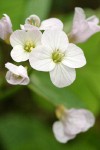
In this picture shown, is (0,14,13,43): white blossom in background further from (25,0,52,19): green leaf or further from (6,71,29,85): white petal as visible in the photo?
(25,0,52,19): green leaf

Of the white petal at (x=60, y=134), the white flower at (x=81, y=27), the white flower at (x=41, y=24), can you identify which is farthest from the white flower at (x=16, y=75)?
the white petal at (x=60, y=134)

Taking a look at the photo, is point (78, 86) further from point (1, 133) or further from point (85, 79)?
point (1, 133)

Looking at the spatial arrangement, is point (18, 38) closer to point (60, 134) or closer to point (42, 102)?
point (60, 134)

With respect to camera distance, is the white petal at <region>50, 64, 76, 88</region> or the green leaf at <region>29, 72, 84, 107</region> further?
the green leaf at <region>29, 72, 84, 107</region>

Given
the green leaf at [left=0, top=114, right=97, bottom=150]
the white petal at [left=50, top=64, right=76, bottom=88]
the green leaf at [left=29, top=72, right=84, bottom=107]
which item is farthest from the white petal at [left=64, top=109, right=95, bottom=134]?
the green leaf at [left=0, top=114, right=97, bottom=150]

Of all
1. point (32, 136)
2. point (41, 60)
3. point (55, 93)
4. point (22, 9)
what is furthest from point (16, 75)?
point (32, 136)

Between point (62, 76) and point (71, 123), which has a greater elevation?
point (62, 76)
